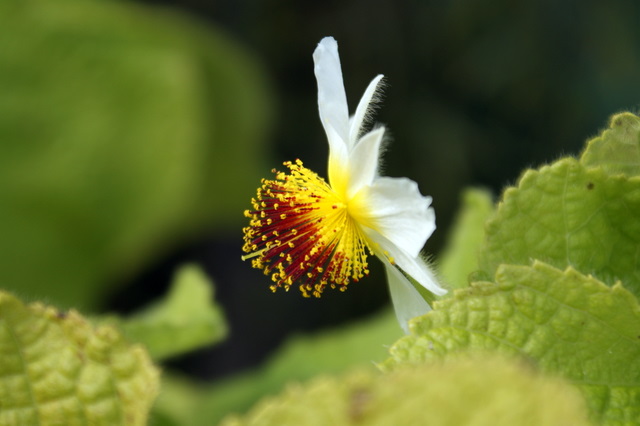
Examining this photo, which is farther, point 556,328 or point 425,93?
point 425,93

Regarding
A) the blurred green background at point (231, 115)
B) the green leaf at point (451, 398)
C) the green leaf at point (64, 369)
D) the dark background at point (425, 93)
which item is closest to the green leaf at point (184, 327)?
the green leaf at point (64, 369)

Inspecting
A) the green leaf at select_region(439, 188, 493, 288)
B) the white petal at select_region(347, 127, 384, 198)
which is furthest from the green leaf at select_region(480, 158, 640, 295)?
the green leaf at select_region(439, 188, 493, 288)

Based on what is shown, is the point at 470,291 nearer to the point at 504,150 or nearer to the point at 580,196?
the point at 580,196

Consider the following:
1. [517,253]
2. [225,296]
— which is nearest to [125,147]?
[225,296]

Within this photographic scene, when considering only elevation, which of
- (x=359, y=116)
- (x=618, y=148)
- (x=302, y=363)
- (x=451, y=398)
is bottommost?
(x=302, y=363)

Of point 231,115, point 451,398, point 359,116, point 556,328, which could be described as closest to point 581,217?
point 556,328

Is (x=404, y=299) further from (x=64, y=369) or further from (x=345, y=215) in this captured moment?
(x=64, y=369)

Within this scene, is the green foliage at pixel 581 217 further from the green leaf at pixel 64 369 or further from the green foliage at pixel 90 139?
the green foliage at pixel 90 139
